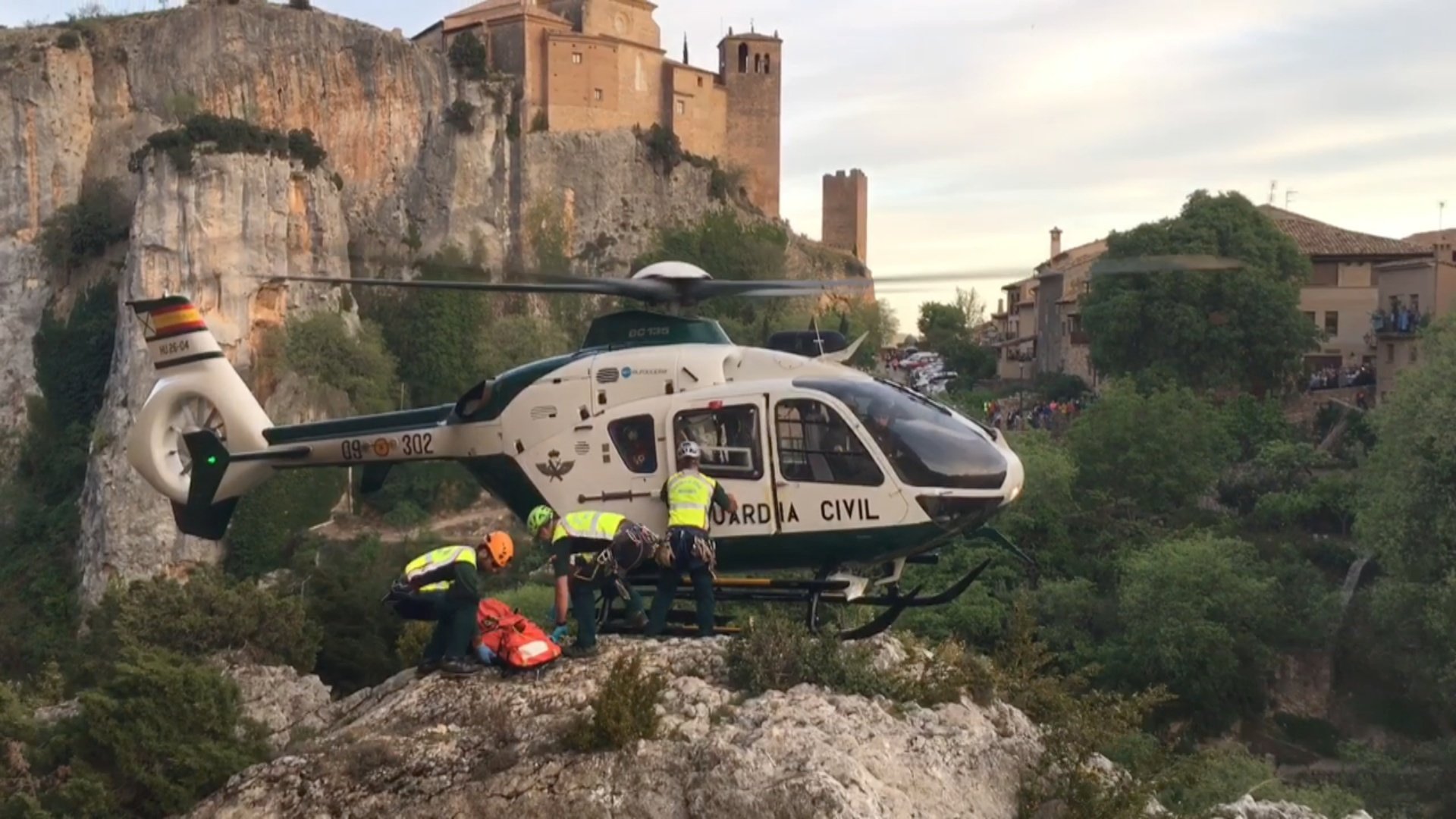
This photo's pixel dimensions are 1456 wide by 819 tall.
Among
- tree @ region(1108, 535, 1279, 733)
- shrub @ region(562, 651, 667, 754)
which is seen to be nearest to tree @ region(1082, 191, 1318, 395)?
tree @ region(1108, 535, 1279, 733)

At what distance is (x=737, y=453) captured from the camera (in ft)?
41.9

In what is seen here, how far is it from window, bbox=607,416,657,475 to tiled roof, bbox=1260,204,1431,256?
4909 cm

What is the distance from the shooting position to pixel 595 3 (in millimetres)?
72250

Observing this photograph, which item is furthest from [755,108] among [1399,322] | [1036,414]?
[1399,322]

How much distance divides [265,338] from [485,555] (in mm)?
47594

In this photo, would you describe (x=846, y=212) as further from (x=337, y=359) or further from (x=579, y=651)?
(x=579, y=651)

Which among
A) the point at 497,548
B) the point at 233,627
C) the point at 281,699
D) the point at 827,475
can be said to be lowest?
the point at 281,699

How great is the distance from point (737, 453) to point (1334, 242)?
51849 millimetres

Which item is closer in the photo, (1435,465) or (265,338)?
(1435,465)

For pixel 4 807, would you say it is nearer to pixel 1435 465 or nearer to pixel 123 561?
pixel 1435 465

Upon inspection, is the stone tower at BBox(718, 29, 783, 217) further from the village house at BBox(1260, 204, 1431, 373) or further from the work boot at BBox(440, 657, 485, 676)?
the work boot at BBox(440, 657, 485, 676)

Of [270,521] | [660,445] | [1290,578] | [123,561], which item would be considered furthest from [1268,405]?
[660,445]

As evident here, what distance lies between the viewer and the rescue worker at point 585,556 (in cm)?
1223

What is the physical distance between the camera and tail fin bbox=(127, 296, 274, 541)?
49.7 feet
